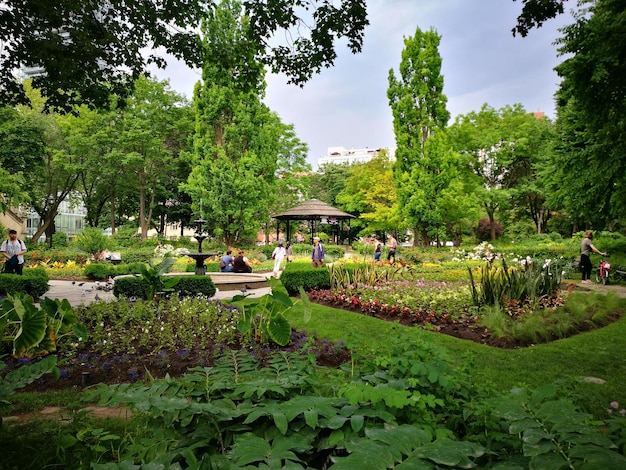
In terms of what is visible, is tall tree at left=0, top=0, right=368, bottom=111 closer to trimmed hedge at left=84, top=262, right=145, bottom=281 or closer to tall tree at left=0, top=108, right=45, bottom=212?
trimmed hedge at left=84, top=262, right=145, bottom=281

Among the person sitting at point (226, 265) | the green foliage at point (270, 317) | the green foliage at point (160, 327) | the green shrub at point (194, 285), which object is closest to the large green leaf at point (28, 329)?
the green foliage at point (160, 327)

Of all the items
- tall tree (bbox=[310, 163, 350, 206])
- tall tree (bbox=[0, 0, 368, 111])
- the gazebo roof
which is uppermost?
tall tree (bbox=[310, 163, 350, 206])

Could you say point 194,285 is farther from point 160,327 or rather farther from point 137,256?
point 137,256

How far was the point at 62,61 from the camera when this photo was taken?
4652 millimetres

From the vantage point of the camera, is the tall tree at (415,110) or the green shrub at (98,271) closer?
the green shrub at (98,271)

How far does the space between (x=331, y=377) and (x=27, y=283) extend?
9.60 meters

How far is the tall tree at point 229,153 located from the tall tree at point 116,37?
17019mm

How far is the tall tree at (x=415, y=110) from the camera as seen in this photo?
2233 cm

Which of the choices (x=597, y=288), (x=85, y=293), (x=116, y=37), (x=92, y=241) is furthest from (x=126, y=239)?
(x=597, y=288)

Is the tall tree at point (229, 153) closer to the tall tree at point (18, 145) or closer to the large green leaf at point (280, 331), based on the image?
the tall tree at point (18, 145)

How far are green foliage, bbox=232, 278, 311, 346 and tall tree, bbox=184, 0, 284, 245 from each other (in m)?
18.4

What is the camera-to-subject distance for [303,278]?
9930 millimetres

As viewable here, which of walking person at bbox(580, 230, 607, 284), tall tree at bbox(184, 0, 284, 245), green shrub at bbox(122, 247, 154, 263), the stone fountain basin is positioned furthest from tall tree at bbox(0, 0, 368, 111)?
tall tree at bbox(184, 0, 284, 245)

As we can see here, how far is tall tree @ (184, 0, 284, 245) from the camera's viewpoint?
2284cm
